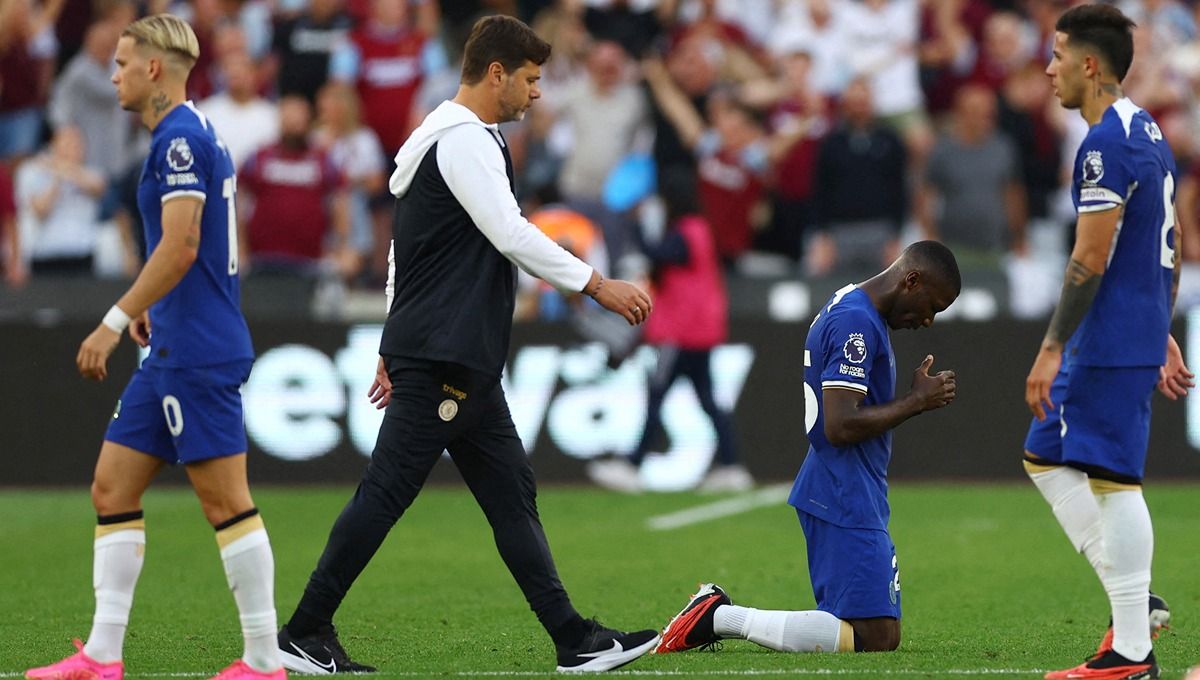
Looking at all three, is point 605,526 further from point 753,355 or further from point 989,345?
point 989,345

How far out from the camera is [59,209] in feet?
55.5

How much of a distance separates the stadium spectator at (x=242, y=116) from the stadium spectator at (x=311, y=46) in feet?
2.16

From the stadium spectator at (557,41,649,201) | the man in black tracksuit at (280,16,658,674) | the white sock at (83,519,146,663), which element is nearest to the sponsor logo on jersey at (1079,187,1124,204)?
the man in black tracksuit at (280,16,658,674)

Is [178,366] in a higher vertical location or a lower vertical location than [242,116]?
lower

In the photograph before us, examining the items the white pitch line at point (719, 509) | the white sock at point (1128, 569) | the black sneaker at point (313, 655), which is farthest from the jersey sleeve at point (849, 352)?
the white pitch line at point (719, 509)

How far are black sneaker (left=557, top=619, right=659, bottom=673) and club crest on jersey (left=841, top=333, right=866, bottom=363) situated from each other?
1.34 metres

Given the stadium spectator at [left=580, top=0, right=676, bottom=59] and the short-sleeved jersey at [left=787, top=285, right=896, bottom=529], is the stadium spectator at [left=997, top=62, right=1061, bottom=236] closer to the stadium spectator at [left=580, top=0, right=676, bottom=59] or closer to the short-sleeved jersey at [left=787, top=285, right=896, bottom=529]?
the stadium spectator at [left=580, top=0, right=676, bottom=59]

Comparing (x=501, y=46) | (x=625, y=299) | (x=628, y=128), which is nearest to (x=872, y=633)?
(x=625, y=299)

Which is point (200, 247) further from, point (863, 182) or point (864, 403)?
point (863, 182)

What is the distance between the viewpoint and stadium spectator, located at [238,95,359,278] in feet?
54.1

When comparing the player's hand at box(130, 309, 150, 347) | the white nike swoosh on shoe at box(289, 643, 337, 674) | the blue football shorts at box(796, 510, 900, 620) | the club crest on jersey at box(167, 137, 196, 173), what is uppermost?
the club crest on jersey at box(167, 137, 196, 173)

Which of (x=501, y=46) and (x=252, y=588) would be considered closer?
(x=252, y=588)

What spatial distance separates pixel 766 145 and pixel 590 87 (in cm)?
183

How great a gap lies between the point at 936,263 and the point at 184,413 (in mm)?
3021
